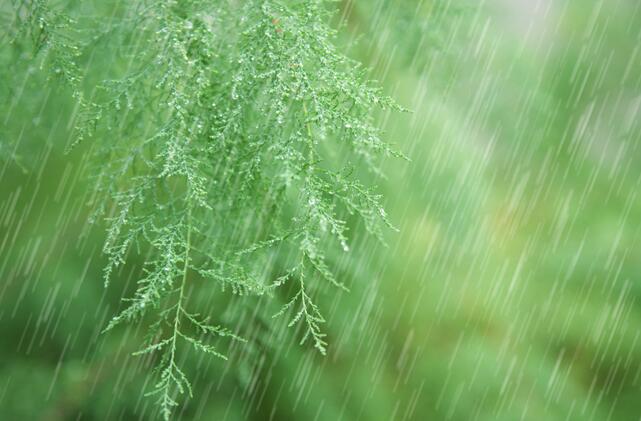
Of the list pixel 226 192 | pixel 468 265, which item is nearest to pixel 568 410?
pixel 468 265

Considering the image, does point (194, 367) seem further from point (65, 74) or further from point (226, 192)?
point (65, 74)

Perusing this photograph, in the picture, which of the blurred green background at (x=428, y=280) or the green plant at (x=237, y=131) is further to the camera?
the blurred green background at (x=428, y=280)

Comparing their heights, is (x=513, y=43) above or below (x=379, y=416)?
above

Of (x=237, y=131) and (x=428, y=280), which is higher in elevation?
(x=237, y=131)

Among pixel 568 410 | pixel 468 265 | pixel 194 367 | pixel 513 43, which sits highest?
pixel 513 43

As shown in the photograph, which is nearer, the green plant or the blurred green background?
the green plant

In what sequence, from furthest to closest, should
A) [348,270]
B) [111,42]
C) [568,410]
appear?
1. [568,410]
2. [348,270]
3. [111,42]

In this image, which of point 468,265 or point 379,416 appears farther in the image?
point 468,265

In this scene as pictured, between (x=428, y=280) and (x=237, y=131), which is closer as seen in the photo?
(x=237, y=131)
